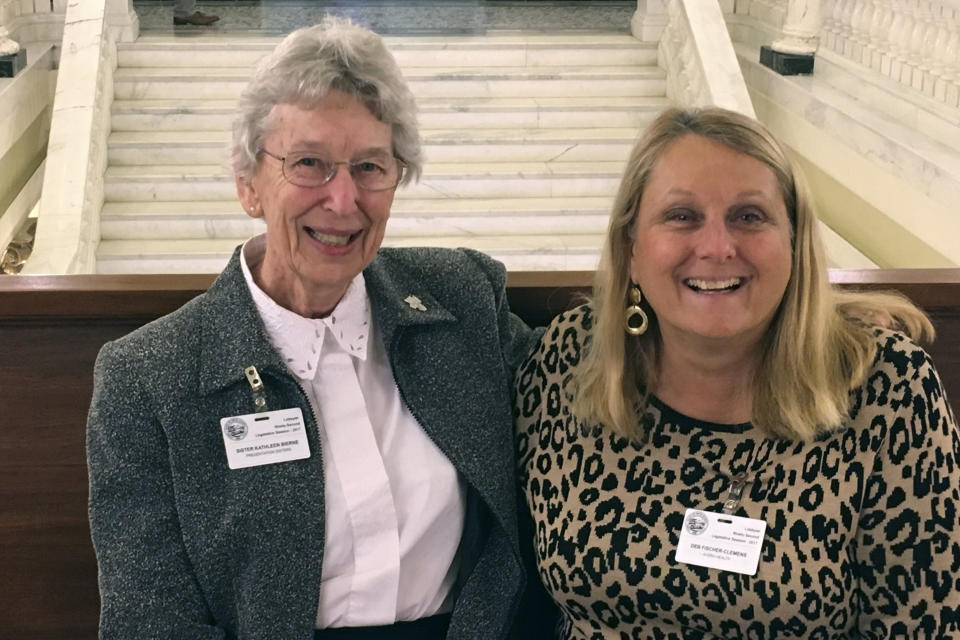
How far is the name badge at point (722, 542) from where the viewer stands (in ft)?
6.26

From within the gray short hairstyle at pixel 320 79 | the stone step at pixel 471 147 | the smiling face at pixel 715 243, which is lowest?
the stone step at pixel 471 147

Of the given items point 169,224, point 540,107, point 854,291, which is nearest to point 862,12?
point 540,107

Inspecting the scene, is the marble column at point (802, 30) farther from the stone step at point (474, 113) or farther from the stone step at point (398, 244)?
the stone step at point (398, 244)

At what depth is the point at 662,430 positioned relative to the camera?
80.4 inches

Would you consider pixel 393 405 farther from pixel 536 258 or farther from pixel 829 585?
pixel 536 258

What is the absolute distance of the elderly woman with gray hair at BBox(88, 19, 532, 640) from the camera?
191 centimetres

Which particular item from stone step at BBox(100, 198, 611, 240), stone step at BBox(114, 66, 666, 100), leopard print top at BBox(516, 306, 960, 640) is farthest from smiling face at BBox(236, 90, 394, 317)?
stone step at BBox(114, 66, 666, 100)

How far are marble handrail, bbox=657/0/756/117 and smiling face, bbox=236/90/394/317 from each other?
609 centimetres

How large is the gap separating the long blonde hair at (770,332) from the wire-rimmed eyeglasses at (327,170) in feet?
1.37

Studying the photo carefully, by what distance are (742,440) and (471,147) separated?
653cm

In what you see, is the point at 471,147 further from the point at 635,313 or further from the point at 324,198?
the point at 324,198

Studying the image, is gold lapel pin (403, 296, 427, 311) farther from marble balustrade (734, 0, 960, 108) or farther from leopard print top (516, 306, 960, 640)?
marble balustrade (734, 0, 960, 108)

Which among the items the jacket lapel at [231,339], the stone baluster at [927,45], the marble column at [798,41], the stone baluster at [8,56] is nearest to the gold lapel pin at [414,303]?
the jacket lapel at [231,339]

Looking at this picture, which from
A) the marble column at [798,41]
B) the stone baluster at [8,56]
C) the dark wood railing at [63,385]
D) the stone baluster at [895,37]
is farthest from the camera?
the marble column at [798,41]
